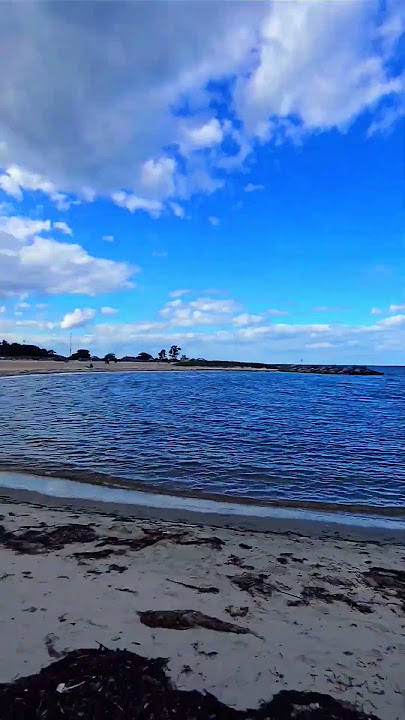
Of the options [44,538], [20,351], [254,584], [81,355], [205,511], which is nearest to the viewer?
[254,584]

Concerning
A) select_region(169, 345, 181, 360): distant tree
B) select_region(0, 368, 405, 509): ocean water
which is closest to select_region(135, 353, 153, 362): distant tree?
select_region(169, 345, 181, 360): distant tree

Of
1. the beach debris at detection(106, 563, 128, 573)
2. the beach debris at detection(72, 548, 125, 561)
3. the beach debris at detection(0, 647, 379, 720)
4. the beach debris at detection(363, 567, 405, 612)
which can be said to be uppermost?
the beach debris at detection(0, 647, 379, 720)

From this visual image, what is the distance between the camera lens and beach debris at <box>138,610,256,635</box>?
3.26 meters

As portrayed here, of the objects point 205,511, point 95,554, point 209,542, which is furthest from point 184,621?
point 205,511

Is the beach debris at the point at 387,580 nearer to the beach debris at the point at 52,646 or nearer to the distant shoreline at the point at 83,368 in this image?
the beach debris at the point at 52,646

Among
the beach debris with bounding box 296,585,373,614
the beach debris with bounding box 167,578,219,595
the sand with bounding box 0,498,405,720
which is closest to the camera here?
the sand with bounding box 0,498,405,720

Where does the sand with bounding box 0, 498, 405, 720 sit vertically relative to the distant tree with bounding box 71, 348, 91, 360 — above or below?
below

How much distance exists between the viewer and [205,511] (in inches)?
271

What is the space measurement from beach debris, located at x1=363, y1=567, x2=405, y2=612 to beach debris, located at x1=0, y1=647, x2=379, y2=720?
6.45 feet

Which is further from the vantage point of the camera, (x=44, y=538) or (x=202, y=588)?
(x=44, y=538)

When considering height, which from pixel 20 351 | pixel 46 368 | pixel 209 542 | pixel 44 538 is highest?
pixel 20 351

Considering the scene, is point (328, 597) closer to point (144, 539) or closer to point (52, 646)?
point (144, 539)

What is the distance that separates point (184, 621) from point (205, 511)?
358 centimetres

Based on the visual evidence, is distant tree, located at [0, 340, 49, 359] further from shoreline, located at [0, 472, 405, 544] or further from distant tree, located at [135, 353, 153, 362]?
shoreline, located at [0, 472, 405, 544]
